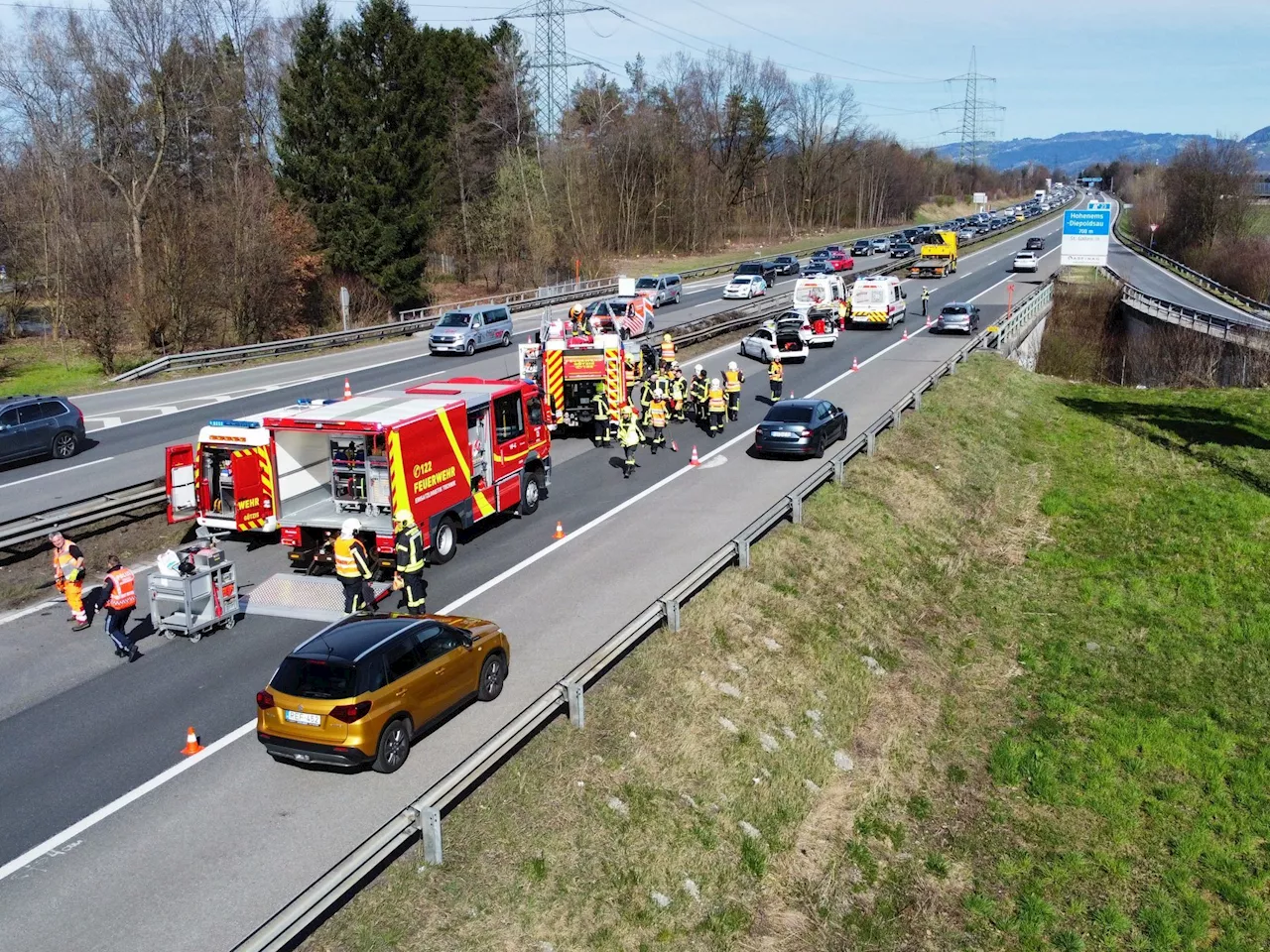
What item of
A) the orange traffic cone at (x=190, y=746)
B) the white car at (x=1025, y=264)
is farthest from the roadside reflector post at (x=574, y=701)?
the white car at (x=1025, y=264)

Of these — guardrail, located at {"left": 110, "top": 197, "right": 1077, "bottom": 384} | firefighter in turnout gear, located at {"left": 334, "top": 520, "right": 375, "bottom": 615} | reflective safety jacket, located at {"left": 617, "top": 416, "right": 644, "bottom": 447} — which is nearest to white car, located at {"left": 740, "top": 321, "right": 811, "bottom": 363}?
Answer: reflective safety jacket, located at {"left": 617, "top": 416, "right": 644, "bottom": 447}

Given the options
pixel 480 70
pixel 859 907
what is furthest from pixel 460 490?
pixel 480 70

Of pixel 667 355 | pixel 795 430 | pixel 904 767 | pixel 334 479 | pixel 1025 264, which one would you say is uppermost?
pixel 1025 264

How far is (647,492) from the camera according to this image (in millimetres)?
21828

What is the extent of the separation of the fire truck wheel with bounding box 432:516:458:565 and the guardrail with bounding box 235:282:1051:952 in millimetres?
3775

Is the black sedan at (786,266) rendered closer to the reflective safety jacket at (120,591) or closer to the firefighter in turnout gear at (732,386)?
the firefighter in turnout gear at (732,386)

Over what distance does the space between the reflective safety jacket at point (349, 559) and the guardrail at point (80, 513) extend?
6.06 metres

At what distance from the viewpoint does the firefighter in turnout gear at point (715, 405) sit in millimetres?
26500

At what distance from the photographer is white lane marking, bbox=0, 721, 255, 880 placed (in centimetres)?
934

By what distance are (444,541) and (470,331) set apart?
26.3 meters

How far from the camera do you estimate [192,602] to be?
1417 centimetres

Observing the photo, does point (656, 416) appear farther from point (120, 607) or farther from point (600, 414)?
point (120, 607)

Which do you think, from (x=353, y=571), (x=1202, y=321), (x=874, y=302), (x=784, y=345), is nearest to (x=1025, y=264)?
(x=1202, y=321)

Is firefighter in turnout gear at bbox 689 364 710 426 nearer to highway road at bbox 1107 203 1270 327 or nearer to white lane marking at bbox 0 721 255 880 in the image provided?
white lane marking at bbox 0 721 255 880
